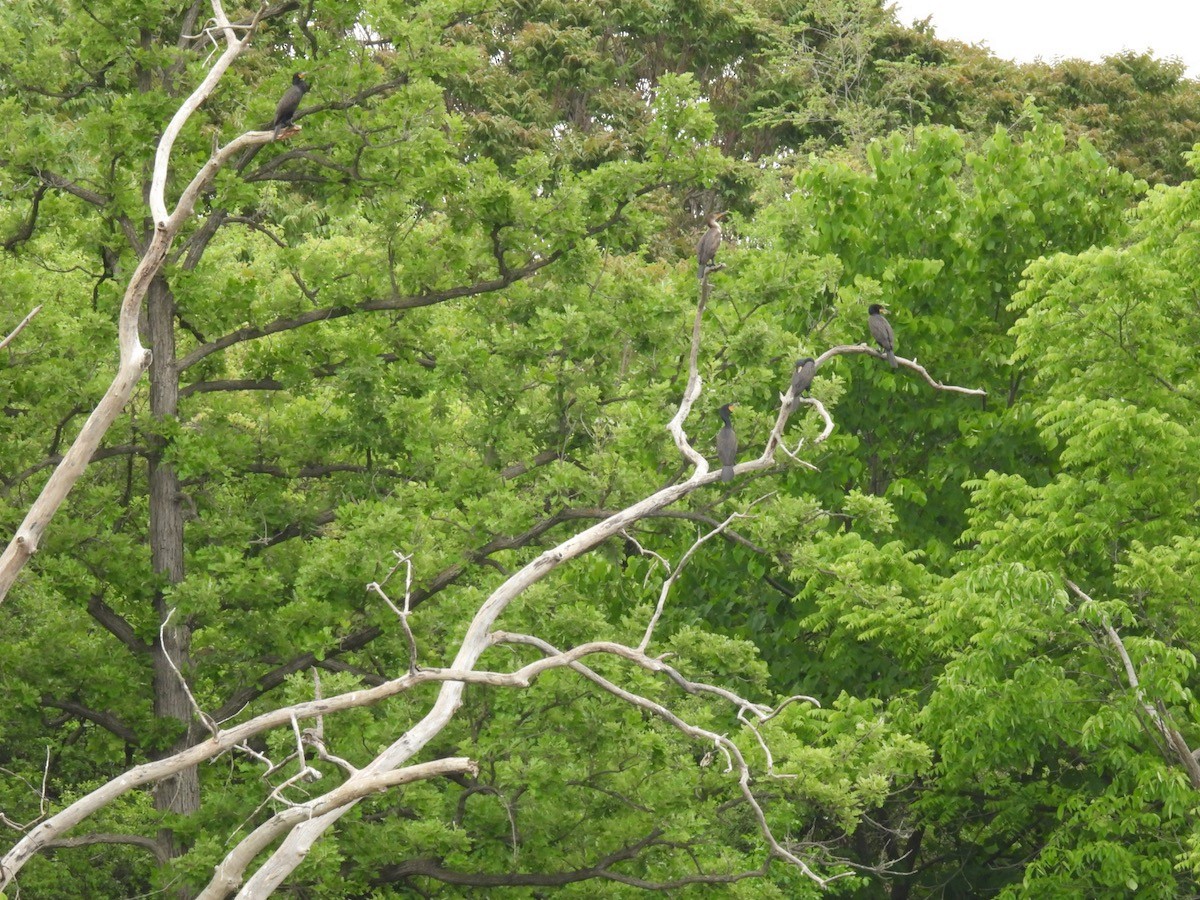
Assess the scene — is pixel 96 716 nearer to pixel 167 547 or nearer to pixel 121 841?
pixel 121 841

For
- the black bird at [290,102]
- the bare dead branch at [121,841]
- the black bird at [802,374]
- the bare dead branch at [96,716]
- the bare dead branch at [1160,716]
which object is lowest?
the bare dead branch at [121,841]

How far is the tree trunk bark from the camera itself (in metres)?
13.9

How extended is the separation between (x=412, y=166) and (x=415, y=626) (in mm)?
3765

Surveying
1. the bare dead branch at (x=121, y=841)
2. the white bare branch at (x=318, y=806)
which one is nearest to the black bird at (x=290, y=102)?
the white bare branch at (x=318, y=806)

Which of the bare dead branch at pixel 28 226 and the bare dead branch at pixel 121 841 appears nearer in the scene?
the bare dead branch at pixel 121 841

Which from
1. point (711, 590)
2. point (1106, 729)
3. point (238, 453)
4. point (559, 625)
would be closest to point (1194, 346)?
point (1106, 729)

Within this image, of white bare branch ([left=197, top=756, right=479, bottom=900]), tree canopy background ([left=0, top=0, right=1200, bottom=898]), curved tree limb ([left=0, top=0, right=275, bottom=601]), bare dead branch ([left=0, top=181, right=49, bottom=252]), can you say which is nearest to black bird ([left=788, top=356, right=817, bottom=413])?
tree canopy background ([left=0, top=0, right=1200, bottom=898])

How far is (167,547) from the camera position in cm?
1442

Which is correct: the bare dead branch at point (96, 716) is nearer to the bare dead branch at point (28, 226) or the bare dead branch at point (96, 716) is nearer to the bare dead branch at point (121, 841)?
the bare dead branch at point (121, 841)

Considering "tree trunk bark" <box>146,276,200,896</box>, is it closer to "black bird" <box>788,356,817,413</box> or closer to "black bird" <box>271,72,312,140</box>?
"black bird" <box>271,72,312,140</box>

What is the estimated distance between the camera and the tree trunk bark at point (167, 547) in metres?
13.9

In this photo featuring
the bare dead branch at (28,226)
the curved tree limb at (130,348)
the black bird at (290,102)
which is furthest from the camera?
the bare dead branch at (28,226)

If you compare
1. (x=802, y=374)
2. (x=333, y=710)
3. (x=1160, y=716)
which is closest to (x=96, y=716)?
(x=333, y=710)

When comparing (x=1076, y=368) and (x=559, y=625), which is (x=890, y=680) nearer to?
(x=1076, y=368)
